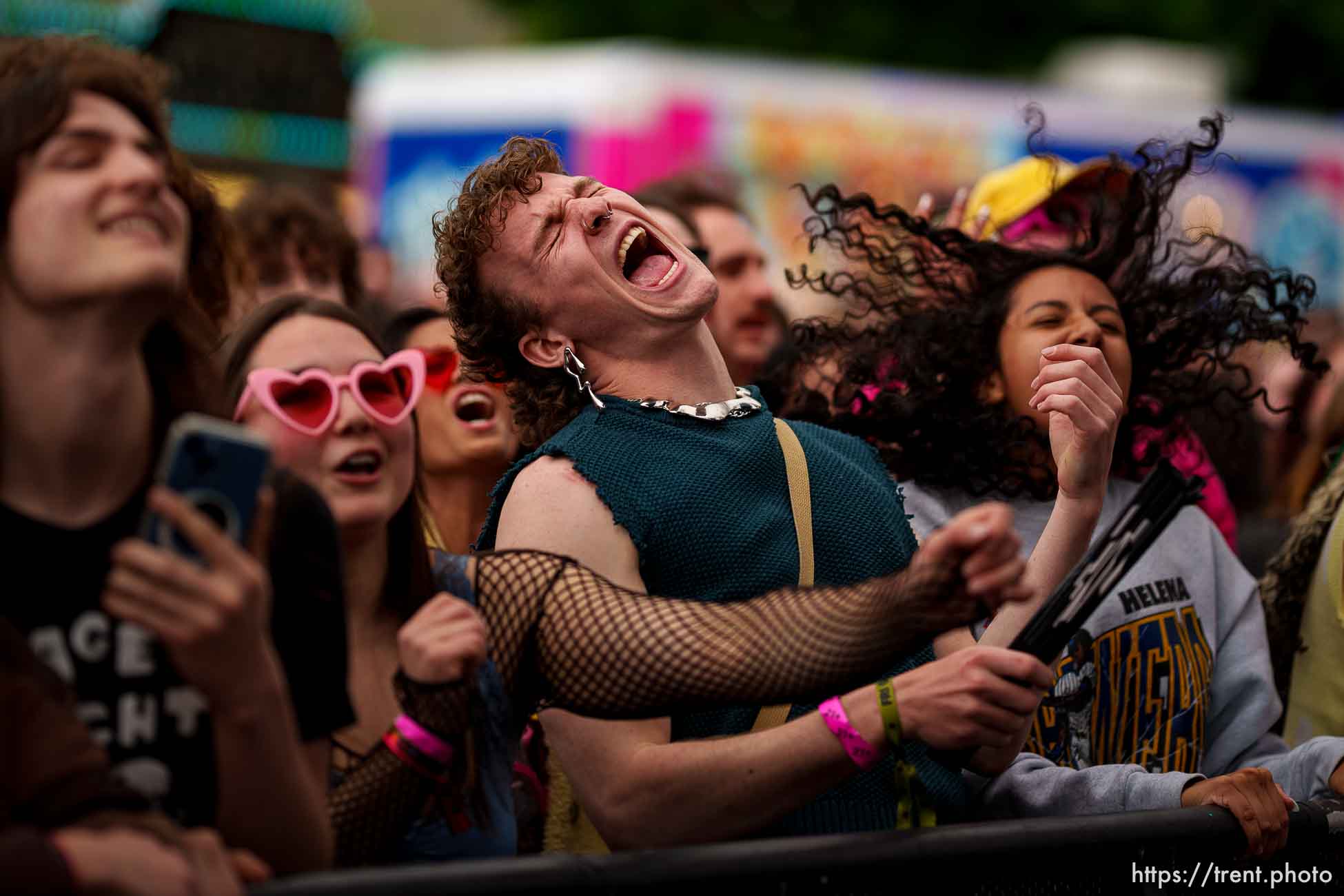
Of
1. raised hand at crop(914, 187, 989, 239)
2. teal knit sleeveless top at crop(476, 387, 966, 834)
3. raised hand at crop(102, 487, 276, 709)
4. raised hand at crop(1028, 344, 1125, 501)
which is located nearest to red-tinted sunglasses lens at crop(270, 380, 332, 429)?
teal knit sleeveless top at crop(476, 387, 966, 834)

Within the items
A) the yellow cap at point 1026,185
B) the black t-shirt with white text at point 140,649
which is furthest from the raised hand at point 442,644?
the yellow cap at point 1026,185

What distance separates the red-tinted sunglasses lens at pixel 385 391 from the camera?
2.67 m

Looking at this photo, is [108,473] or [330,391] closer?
[108,473]

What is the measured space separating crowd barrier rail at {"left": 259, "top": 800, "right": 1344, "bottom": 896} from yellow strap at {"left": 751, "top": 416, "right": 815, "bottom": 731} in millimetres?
382


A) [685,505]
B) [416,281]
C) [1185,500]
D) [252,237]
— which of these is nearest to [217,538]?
[685,505]

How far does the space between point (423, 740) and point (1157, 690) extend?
1.58 meters

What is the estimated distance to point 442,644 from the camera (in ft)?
6.92

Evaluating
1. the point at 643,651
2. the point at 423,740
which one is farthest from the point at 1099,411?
the point at 423,740

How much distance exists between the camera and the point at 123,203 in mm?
1882

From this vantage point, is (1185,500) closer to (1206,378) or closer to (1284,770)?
(1284,770)

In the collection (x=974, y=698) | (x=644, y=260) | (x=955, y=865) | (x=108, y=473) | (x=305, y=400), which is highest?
(x=644, y=260)

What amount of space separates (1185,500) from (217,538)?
1.30m

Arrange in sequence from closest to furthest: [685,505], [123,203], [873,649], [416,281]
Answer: [123,203] < [873,649] < [685,505] < [416,281]

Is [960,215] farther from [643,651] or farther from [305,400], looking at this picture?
[643,651]
